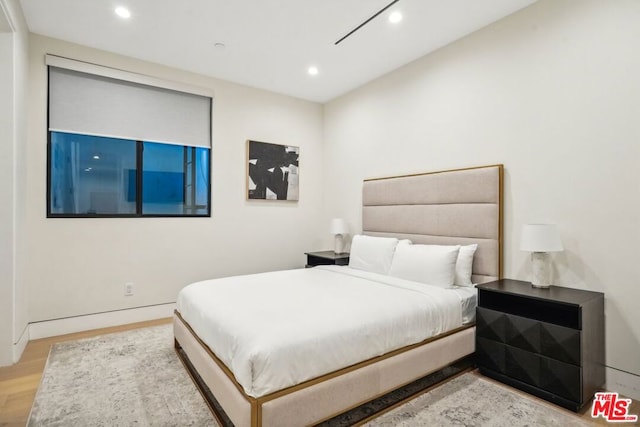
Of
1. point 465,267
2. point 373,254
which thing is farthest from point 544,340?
point 373,254

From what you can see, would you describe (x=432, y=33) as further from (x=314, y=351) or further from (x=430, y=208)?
(x=314, y=351)

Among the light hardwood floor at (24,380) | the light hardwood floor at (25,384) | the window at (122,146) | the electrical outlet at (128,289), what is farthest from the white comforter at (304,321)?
the window at (122,146)

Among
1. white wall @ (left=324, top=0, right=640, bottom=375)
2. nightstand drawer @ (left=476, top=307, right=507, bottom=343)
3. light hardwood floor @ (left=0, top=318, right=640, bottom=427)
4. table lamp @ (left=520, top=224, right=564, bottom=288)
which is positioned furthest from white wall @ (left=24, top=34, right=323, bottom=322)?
table lamp @ (left=520, top=224, right=564, bottom=288)

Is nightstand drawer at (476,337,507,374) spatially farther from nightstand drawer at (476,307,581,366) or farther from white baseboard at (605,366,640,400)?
white baseboard at (605,366,640,400)

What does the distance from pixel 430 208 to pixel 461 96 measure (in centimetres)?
112

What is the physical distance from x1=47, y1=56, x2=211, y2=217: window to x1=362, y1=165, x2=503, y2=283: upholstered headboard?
220 centimetres

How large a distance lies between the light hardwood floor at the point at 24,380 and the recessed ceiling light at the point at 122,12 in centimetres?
291

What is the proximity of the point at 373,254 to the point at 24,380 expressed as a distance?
2998mm

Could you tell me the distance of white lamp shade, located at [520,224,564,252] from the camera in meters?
2.36

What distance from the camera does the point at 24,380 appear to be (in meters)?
2.38

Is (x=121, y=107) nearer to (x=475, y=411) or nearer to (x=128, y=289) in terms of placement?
(x=128, y=289)

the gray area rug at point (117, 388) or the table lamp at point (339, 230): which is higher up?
the table lamp at point (339, 230)

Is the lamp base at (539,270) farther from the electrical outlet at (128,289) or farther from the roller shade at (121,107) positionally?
the electrical outlet at (128,289)

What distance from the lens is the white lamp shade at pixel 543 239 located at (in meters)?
2.36
